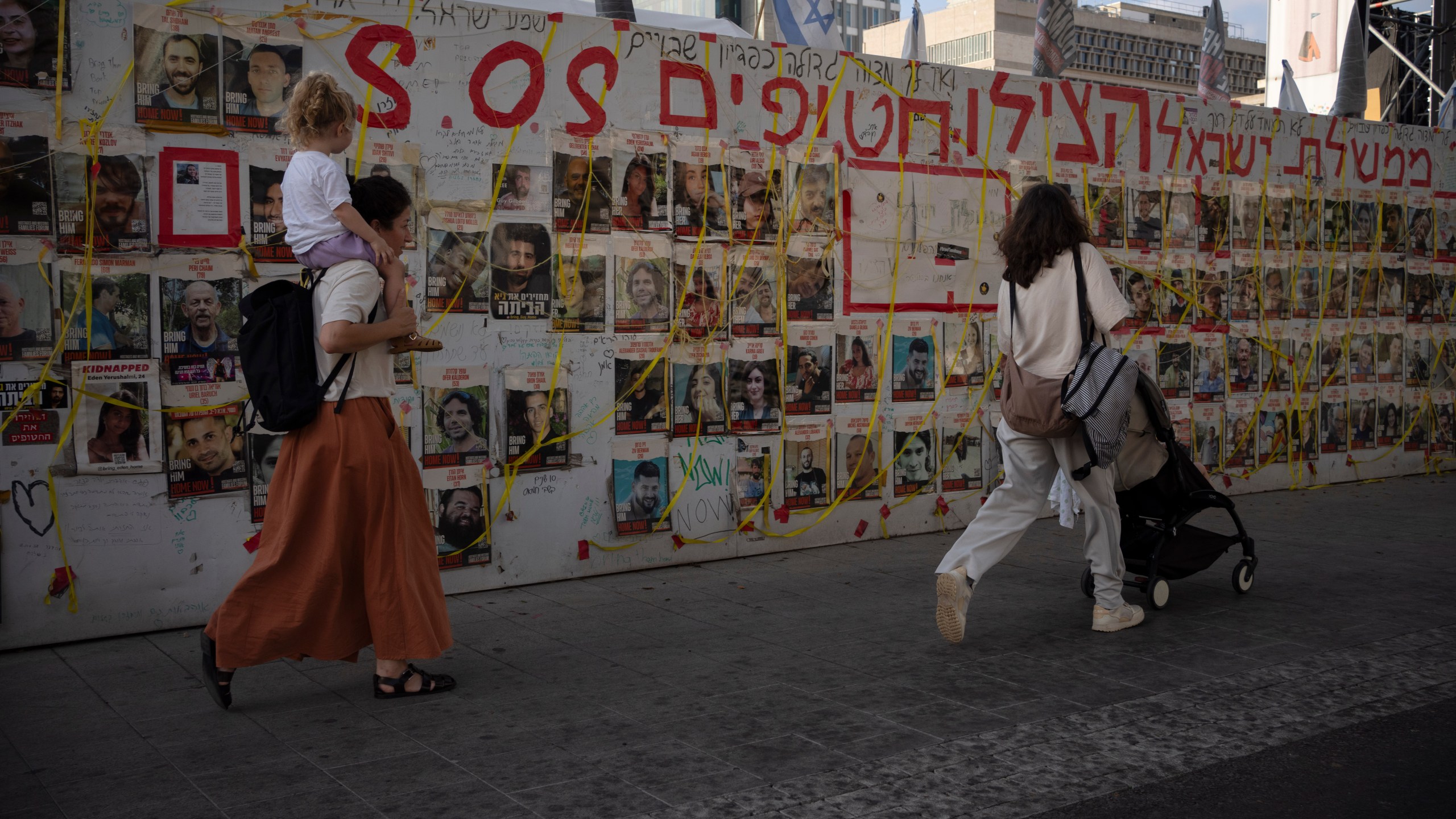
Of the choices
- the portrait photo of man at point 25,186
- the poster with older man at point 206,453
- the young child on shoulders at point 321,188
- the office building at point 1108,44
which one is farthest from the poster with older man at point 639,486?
the office building at point 1108,44

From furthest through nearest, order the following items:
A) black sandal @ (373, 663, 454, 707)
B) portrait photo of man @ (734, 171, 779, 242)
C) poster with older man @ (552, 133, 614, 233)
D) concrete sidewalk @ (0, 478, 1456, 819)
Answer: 1. portrait photo of man @ (734, 171, 779, 242)
2. poster with older man @ (552, 133, 614, 233)
3. black sandal @ (373, 663, 454, 707)
4. concrete sidewalk @ (0, 478, 1456, 819)

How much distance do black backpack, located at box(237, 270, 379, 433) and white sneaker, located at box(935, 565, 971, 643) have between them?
231 centimetres

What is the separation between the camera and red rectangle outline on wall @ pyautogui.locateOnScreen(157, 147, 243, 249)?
484 cm

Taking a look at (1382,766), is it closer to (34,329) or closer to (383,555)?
(383,555)

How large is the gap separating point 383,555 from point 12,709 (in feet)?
4.27

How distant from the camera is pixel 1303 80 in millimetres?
18156

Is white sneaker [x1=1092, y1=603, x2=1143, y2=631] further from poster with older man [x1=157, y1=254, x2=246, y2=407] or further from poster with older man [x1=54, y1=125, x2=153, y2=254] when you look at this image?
poster with older man [x1=54, y1=125, x2=153, y2=254]

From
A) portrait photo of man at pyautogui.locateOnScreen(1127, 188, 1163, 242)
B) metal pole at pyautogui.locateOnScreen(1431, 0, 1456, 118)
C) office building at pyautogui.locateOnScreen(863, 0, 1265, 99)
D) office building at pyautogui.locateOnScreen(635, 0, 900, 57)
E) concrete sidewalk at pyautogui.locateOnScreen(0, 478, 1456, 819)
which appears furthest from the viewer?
office building at pyautogui.locateOnScreen(863, 0, 1265, 99)

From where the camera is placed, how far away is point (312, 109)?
3.91 m

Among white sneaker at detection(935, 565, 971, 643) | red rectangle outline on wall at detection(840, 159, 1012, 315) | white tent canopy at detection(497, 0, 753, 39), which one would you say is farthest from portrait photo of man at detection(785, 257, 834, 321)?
white sneaker at detection(935, 565, 971, 643)

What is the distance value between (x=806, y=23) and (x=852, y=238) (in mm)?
1468

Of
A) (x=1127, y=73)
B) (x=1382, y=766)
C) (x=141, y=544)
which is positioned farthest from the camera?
(x=1127, y=73)

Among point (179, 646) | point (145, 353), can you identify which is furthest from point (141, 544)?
point (145, 353)

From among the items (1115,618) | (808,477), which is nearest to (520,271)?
(808,477)
